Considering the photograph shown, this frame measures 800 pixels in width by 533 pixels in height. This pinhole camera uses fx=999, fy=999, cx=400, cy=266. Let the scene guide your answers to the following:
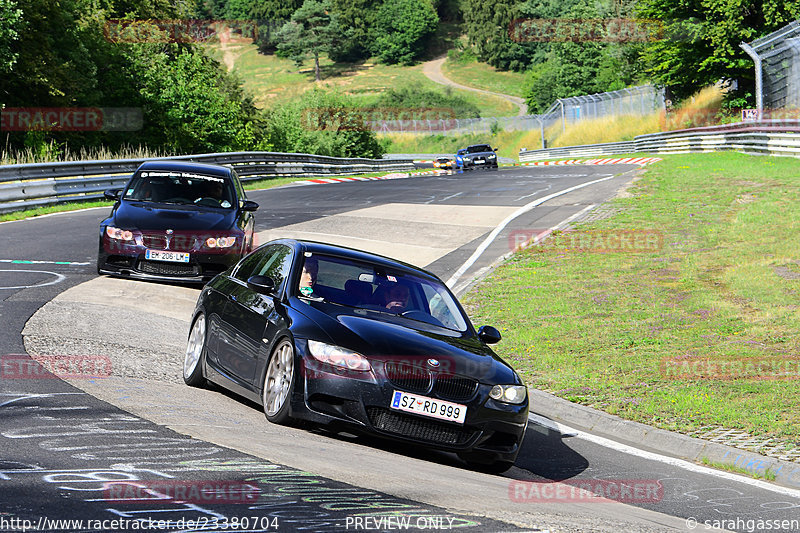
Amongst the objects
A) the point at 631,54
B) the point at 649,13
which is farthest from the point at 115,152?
the point at 631,54

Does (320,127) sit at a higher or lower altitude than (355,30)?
lower

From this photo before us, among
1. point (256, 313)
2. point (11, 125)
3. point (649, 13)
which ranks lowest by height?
point (256, 313)

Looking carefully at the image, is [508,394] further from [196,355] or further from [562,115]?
[562,115]

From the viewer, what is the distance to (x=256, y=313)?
8234 mm

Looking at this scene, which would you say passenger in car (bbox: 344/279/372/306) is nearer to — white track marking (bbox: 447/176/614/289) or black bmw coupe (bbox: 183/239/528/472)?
black bmw coupe (bbox: 183/239/528/472)

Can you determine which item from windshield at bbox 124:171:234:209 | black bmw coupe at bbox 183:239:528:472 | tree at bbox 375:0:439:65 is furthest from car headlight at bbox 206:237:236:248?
tree at bbox 375:0:439:65

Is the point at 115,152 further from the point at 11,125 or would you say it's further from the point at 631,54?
the point at 631,54

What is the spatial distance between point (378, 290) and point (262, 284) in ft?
3.22

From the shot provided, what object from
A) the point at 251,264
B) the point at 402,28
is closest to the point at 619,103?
the point at 251,264

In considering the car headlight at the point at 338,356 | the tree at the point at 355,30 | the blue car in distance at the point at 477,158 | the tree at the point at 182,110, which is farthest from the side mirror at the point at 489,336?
the tree at the point at 355,30

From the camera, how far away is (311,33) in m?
164

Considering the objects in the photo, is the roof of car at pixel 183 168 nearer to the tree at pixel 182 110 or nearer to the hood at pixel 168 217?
the hood at pixel 168 217

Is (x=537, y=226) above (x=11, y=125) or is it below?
below

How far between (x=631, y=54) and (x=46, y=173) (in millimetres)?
67198
